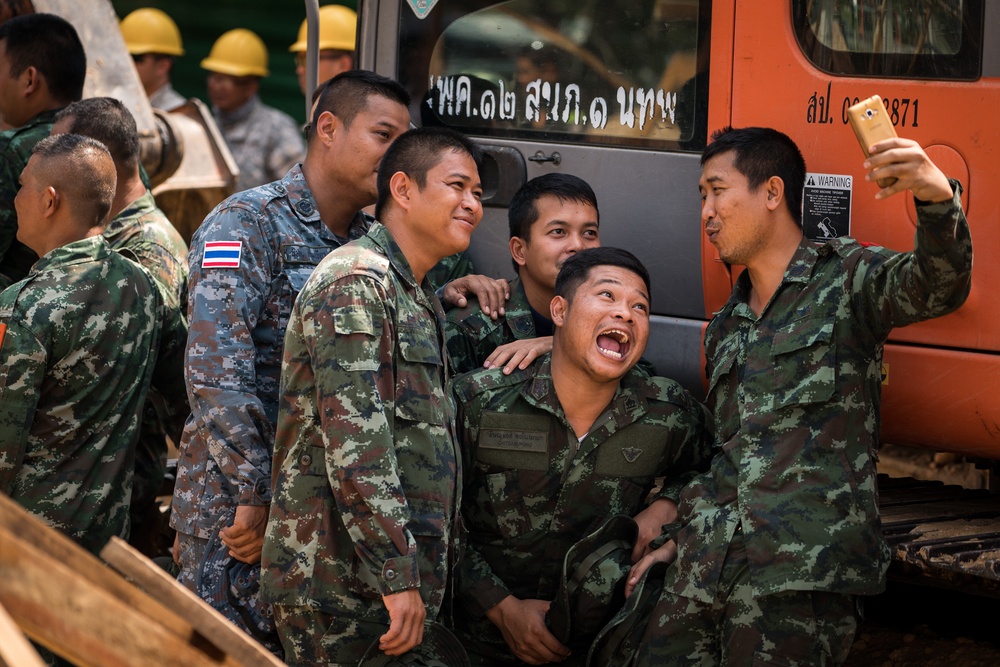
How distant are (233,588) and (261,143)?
7122 mm

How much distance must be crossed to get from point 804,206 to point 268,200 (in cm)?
162

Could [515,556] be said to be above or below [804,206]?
below

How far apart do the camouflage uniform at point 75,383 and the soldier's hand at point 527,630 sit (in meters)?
1.47

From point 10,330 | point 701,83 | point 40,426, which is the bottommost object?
point 40,426

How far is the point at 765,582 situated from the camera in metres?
3.11

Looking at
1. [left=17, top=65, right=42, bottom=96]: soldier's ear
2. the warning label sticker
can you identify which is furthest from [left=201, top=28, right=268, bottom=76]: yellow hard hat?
the warning label sticker

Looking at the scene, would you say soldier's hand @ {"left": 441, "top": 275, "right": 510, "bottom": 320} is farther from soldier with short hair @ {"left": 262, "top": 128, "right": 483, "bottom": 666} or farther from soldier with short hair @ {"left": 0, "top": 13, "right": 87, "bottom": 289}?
soldier with short hair @ {"left": 0, "top": 13, "right": 87, "bottom": 289}

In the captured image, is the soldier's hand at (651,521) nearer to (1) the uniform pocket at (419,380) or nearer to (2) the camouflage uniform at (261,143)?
(1) the uniform pocket at (419,380)

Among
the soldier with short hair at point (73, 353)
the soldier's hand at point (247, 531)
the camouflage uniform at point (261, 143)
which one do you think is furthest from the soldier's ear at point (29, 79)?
the camouflage uniform at point (261, 143)

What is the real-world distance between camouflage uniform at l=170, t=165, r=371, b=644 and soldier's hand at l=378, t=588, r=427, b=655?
2.07 feet

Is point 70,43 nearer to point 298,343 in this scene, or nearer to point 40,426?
point 40,426

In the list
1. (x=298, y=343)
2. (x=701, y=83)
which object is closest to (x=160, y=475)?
(x=298, y=343)

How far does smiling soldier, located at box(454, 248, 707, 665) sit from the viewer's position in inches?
141

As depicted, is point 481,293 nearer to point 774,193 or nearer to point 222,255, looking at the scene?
point 222,255
